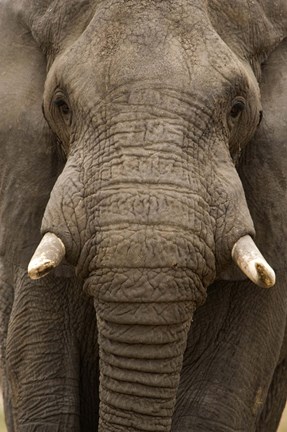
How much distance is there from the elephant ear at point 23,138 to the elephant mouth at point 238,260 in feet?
2.04

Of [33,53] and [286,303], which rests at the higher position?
[33,53]

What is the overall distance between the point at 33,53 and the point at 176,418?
1436 millimetres

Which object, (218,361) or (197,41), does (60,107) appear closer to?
(197,41)

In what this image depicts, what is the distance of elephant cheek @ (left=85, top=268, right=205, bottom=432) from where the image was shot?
852 cm

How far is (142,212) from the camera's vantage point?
8492 mm

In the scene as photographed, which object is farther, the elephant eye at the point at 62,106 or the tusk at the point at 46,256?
the elephant eye at the point at 62,106

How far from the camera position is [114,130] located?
28.6ft

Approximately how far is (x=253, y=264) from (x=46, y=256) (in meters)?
0.68

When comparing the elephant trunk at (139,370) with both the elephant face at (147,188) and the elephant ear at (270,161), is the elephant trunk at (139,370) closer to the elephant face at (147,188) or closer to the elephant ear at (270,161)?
the elephant face at (147,188)

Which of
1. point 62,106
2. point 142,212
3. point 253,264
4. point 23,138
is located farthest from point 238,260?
point 23,138

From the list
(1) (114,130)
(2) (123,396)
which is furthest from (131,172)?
(2) (123,396)

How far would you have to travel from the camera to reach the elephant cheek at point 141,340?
336 inches

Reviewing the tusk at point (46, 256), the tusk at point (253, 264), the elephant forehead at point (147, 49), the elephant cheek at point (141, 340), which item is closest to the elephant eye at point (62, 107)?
the elephant forehead at point (147, 49)

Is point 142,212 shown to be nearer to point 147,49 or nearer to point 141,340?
point 141,340
